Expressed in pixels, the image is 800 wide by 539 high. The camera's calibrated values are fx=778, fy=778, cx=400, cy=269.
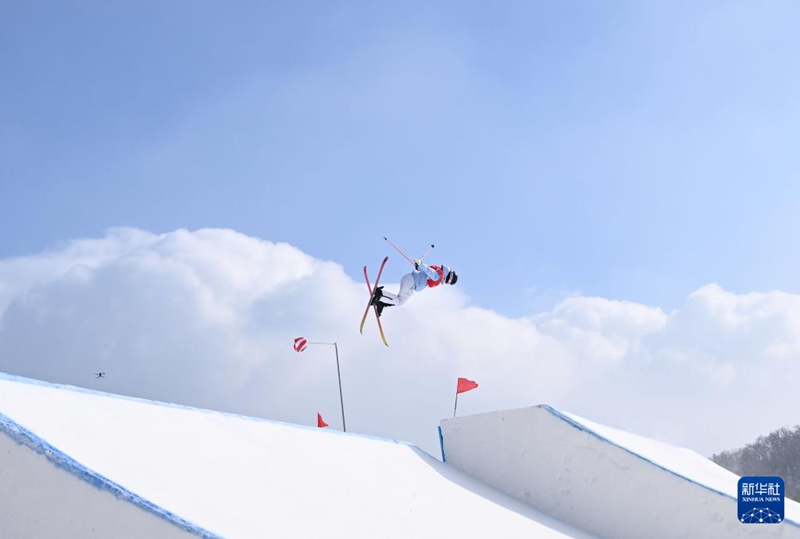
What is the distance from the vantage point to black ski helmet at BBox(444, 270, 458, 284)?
13.4 metres

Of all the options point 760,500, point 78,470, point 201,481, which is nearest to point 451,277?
point 760,500

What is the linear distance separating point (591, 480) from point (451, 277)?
14.2ft

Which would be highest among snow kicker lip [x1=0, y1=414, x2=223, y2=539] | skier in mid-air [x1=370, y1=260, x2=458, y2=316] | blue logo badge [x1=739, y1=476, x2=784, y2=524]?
skier in mid-air [x1=370, y1=260, x2=458, y2=316]

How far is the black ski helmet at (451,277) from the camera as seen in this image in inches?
528

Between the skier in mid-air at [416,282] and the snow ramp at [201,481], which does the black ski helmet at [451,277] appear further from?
the snow ramp at [201,481]

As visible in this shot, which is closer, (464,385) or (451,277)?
(451,277)

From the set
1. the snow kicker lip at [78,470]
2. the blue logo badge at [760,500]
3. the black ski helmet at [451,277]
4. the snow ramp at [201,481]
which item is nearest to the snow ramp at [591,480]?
the blue logo badge at [760,500]

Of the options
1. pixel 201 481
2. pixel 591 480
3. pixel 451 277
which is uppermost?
pixel 451 277

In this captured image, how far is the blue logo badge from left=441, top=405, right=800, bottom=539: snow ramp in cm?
9

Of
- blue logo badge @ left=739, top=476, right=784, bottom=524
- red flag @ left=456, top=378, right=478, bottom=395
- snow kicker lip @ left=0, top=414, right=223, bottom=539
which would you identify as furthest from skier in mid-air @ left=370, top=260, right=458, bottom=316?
snow kicker lip @ left=0, top=414, right=223, bottom=539

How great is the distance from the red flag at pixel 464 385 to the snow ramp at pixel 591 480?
8.58ft

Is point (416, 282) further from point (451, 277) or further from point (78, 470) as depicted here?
point (78, 470)

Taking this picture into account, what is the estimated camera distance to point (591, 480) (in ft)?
34.8

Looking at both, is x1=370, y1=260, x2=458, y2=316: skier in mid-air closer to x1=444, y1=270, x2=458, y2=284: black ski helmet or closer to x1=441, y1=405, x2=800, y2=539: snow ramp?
x1=444, y1=270, x2=458, y2=284: black ski helmet
